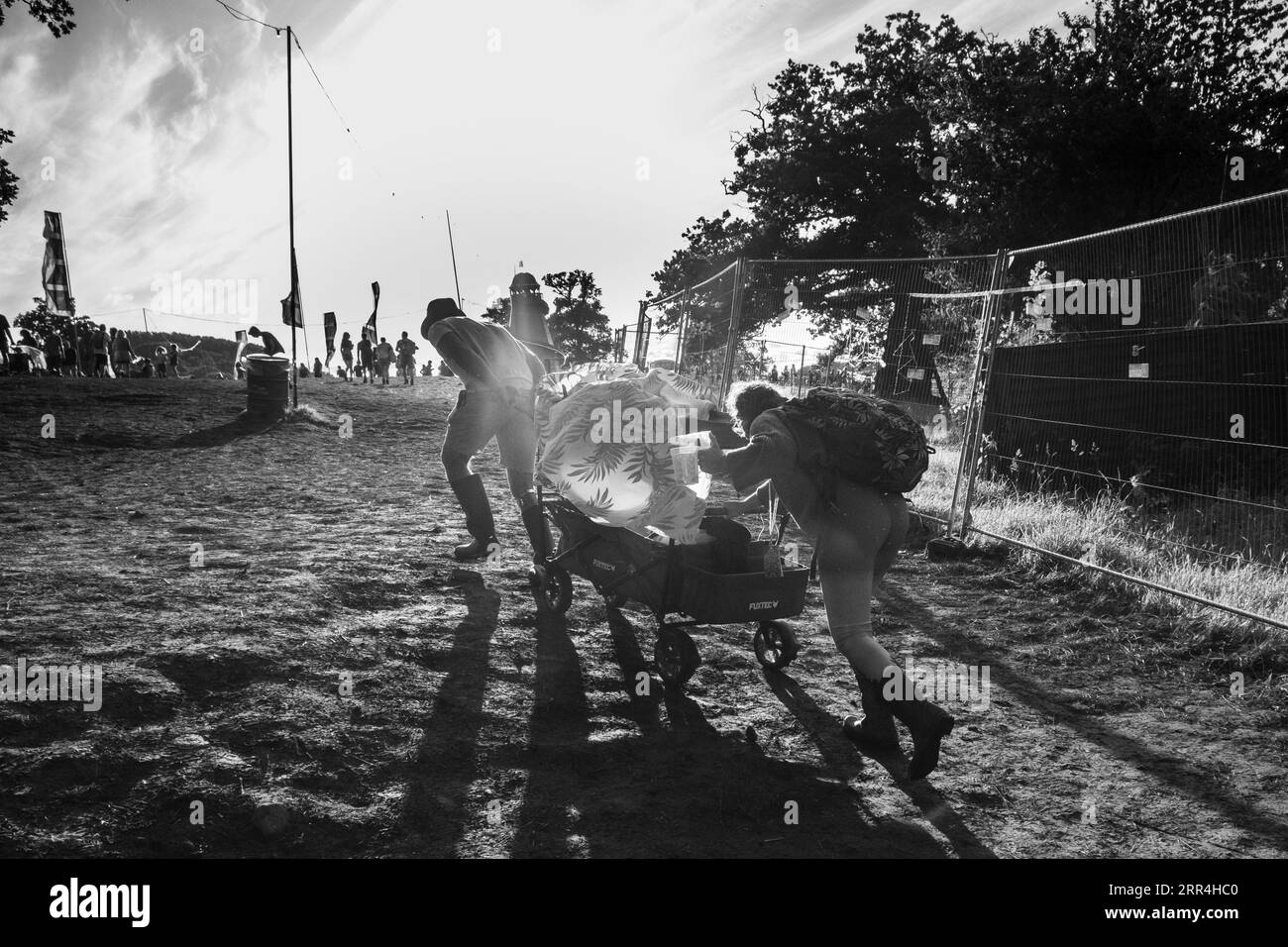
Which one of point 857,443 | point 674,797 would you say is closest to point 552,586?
point 674,797

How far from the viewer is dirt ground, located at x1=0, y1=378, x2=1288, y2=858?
9.41 ft

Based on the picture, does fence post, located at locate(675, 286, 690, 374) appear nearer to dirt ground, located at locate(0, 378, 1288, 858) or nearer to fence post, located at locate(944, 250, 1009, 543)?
fence post, located at locate(944, 250, 1009, 543)

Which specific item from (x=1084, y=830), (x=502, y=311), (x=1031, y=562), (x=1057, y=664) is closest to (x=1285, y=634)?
(x=1057, y=664)

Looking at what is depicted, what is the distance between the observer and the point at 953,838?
9.70 feet

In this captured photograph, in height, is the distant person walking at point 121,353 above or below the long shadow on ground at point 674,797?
above

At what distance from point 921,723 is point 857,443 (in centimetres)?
109

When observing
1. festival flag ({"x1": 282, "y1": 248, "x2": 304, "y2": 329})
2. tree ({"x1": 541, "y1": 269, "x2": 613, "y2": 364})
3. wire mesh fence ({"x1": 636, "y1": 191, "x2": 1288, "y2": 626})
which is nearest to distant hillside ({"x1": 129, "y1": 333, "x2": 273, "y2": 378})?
tree ({"x1": 541, "y1": 269, "x2": 613, "y2": 364})

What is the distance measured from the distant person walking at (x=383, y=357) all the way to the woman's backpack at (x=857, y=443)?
83.5ft

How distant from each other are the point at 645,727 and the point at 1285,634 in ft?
12.6

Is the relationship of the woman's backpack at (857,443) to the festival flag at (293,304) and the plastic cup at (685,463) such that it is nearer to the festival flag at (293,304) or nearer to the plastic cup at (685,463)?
the plastic cup at (685,463)

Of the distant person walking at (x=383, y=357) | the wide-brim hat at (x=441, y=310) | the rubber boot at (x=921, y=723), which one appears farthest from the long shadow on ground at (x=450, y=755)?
the distant person walking at (x=383, y=357)

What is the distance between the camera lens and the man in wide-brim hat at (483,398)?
19.7 feet

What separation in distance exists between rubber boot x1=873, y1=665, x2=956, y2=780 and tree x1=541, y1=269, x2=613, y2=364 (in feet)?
162

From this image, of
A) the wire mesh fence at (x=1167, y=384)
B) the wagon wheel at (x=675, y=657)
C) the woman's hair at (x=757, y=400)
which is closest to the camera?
the woman's hair at (x=757, y=400)
